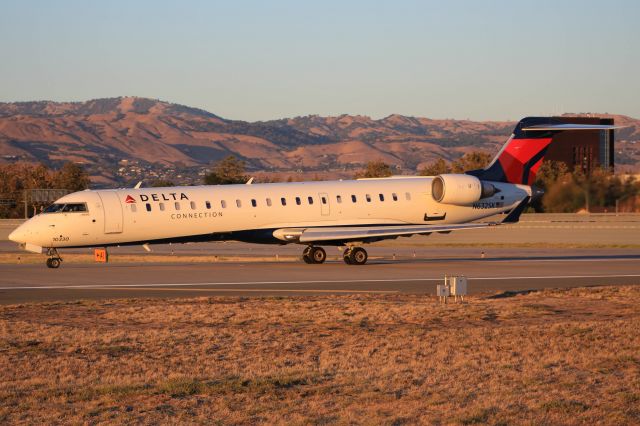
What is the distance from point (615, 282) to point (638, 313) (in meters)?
8.07

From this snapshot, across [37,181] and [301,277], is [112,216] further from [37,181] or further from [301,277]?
[37,181]

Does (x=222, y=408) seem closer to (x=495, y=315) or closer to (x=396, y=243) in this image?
(x=495, y=315)

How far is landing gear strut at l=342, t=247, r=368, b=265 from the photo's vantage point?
3462 cm

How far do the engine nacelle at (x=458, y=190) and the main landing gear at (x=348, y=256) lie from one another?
3544 mm

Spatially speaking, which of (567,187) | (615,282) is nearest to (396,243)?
(567,187)

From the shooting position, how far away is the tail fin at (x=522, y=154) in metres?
37.9

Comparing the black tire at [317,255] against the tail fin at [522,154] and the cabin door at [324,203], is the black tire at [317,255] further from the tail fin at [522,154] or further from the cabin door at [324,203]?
the tail fin at [522,154]

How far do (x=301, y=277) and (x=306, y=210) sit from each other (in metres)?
5.97

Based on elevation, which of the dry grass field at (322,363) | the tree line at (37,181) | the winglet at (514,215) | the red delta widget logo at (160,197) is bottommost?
the dry grass field at (322,363)

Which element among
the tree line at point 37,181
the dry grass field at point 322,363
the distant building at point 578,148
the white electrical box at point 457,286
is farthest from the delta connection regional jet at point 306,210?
the distant building at point 578,148

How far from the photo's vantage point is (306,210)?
34906 millimetres

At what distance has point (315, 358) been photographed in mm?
14297

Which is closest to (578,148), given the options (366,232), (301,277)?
(366,232)

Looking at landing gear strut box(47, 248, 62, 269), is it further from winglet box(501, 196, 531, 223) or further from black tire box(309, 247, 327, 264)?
winglet box(501, 196, 531, 223)
